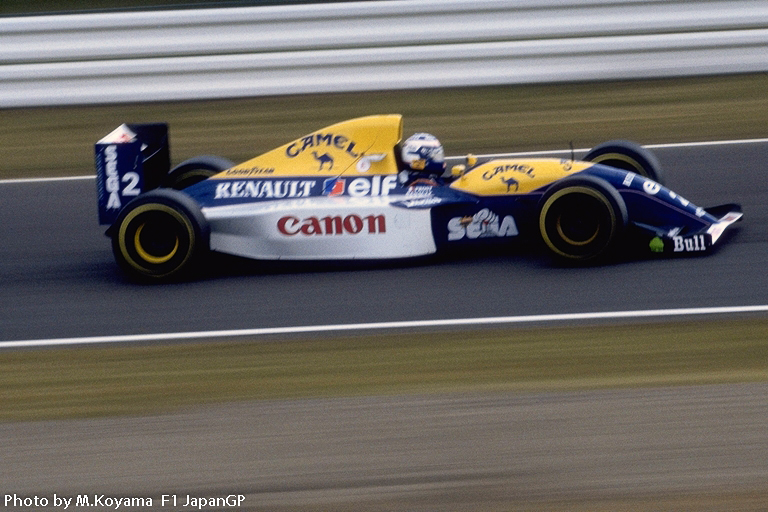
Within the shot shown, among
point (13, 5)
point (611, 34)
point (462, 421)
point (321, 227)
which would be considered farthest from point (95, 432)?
point (13, 5)

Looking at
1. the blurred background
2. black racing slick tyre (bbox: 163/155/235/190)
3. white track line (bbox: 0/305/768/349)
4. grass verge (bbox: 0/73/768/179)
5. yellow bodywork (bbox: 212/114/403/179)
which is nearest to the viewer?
the blurred background

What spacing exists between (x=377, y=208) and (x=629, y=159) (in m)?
1.85

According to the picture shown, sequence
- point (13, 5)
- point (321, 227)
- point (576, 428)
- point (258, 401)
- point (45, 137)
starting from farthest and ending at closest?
point (13, 5) < point (45, 137) < point (321, 227) < point (258, 401) < point (576, 428)

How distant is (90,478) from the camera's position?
15.3 feet

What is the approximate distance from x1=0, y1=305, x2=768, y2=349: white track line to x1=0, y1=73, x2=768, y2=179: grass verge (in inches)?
149

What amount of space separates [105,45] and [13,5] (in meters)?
5.63

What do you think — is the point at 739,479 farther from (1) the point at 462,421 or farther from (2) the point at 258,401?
(2) the point at 258,401

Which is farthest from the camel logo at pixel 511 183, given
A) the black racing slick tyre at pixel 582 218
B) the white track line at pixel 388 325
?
the white track line at pixel 388 325

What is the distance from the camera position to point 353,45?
448 inches

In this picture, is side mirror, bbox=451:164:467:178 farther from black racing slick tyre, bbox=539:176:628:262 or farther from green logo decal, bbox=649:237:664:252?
green logo decal, bbox=649:237:664:252

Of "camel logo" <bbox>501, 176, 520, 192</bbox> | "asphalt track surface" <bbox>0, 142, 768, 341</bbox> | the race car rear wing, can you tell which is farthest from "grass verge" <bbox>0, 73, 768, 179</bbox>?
"camel logo" <bbox>501, 176, 520, 192</bbox>

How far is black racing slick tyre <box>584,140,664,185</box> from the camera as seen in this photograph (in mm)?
8000

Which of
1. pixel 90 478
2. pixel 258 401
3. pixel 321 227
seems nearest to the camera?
pixel 90 478

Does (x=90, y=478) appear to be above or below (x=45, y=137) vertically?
below
